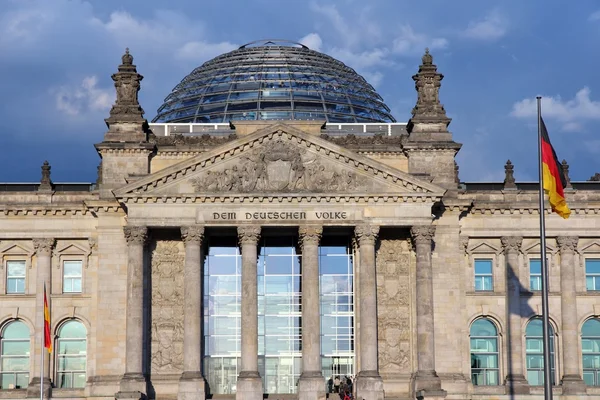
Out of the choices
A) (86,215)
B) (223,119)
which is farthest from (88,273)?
(223,119)

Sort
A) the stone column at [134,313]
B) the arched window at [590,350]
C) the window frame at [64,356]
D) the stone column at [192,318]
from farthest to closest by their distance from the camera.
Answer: the arched window at [590,350] < the window frame at [64,356] < the stone column at [134,313] < the stone column at [192,318]

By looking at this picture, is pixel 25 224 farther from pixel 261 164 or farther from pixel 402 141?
pixel 402 141

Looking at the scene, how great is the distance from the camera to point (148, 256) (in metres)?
77.0

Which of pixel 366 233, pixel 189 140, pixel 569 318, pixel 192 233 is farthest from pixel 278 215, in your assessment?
pixel 569 318

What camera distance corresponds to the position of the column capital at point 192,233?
74.2 meters

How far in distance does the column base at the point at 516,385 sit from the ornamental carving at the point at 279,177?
52.3ft

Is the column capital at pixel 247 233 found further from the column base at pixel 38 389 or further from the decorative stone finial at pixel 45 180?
the column base at pixel 38 389

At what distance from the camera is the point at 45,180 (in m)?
80.4

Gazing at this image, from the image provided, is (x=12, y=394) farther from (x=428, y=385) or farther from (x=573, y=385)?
(x=573, y=385)

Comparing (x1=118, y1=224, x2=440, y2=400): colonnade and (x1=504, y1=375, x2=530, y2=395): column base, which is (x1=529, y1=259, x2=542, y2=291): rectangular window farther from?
(x1=118, y1=224, x2=440, y2=400): colonnade

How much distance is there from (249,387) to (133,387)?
6.84 meters

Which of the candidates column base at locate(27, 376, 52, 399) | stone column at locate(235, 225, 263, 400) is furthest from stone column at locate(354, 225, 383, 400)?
column base at locate(27, 376, 52, 399)

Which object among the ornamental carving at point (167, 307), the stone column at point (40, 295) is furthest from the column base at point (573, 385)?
the stone column at point (40, 295)

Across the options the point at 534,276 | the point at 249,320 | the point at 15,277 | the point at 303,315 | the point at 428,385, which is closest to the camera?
the point at 428,385
